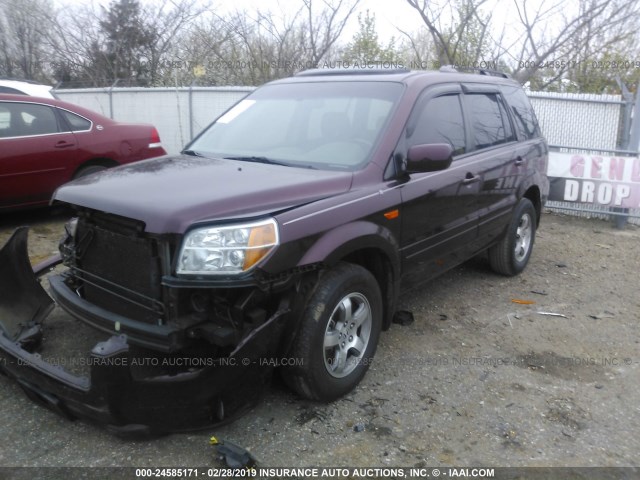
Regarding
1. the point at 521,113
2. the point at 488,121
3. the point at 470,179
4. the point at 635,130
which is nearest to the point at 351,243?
the point at 470,179

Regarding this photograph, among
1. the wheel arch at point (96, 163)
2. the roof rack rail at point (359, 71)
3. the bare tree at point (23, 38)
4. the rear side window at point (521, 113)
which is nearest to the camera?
the roof rack rail at point (359, 71)

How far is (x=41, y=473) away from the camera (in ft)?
8.75

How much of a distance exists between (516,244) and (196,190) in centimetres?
379

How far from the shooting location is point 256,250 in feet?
8.80

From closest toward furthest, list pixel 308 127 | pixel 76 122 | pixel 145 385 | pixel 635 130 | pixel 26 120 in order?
pixel 145 385, pixel 308 127, pixel 26 120, pixel 76 122, pixel 635 130

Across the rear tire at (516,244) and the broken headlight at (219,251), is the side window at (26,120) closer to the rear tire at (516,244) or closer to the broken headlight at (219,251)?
the broken headlight at (219,251)

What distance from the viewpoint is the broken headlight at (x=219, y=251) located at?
8.67 feet

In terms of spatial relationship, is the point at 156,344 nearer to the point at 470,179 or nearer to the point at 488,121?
the point at 470,179

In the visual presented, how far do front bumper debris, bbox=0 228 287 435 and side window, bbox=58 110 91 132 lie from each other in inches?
181

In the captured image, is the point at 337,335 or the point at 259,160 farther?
the point at 259,160

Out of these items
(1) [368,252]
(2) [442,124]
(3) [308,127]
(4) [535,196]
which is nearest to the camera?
(1) [368,252]

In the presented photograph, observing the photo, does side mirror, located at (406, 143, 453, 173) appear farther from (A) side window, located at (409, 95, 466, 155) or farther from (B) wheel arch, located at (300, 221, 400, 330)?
(B) wheel arch, located at (300, 221, 400, 330)

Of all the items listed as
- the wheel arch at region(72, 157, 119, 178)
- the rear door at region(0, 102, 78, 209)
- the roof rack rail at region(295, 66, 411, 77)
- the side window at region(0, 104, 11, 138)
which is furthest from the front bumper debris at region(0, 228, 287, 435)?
the wheel arch at region(72, 157, 119, 178)

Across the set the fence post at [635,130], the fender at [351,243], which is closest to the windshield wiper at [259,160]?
the fender at [351,243]
